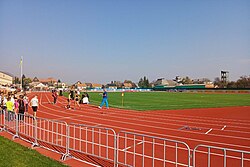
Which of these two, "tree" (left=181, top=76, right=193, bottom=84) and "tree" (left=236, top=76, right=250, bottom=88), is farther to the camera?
"tree" (left=181, top=76, right=193, bottom=84)

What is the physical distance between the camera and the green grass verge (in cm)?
561

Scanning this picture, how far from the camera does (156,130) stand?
35.5 feet

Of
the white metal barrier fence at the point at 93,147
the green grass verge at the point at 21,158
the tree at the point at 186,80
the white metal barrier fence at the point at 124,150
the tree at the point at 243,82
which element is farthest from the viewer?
the tree at the point at 186,80

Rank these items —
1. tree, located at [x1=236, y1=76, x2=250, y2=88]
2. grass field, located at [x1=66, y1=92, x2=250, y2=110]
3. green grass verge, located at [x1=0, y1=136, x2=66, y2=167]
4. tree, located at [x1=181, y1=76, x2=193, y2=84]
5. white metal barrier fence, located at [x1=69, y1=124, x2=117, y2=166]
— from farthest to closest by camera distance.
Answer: tree, located at [x1=181, y1=76, x2=193, y2=84] < tree, located at [x1=236, y1=76, x2=250, y2=88] < grass field, located at [x1=66, y1=92, x2=250, y2=110] < white metal barrier fence, located at [x1=69, y1=124, x2=117, y2=166] < green grass verge, located at [x1=0, y1=136, x2=66, y2=167]

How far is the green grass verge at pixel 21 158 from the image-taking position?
5.61 m

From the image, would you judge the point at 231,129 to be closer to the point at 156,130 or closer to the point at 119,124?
the point at 156,130

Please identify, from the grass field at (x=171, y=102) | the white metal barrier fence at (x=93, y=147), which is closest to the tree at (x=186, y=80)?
the grass field at (x=171, y=102)

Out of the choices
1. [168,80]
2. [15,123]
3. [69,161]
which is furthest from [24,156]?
[168,80]

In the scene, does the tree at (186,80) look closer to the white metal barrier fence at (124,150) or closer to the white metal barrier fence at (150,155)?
the white metal barrier fence at (124,150)

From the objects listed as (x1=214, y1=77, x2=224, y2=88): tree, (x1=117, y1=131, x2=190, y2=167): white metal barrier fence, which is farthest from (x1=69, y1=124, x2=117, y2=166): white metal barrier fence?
(x1=214, y1=77, x2=224, y2=88): tree

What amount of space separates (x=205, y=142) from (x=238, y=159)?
2218 millimetres

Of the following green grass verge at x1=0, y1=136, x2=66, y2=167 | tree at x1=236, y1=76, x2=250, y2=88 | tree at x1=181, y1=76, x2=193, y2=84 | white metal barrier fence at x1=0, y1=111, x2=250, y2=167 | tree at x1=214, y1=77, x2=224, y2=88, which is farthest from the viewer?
tree at x1=181, y1=76, x2=193, y2=84

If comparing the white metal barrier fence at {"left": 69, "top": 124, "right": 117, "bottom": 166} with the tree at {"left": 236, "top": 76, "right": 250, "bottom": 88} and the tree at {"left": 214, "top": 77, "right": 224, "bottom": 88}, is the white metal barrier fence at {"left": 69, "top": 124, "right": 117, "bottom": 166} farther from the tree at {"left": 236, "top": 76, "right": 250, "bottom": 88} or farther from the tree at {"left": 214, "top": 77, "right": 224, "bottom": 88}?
the tree at {"left": 214, "top": 77, "right": 224, "bottom": 88}

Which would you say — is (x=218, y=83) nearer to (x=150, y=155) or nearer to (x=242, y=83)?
(x=242, y=83)
